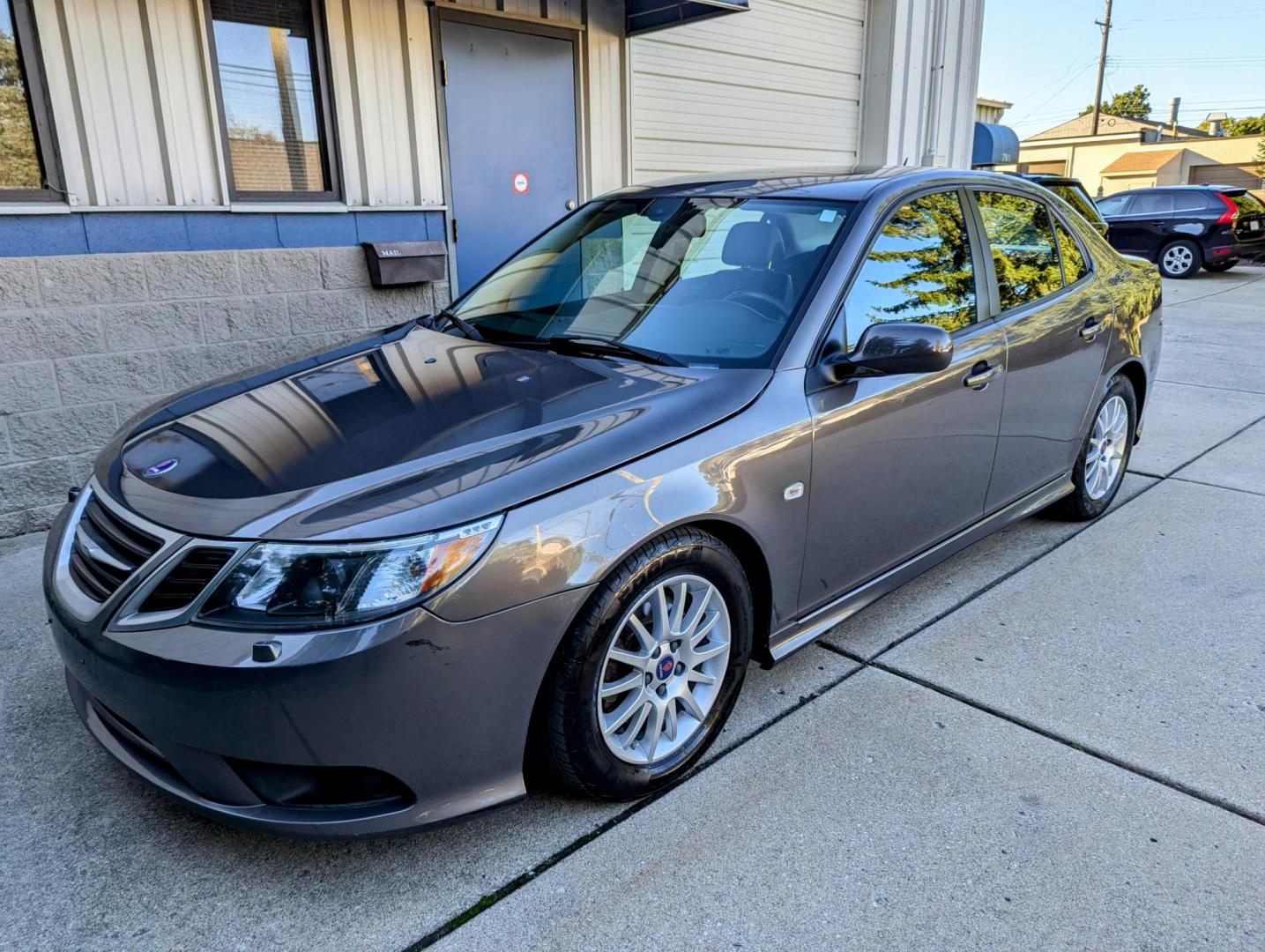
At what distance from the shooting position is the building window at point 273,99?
5043 millimetres

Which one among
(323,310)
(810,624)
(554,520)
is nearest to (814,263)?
(810,624)

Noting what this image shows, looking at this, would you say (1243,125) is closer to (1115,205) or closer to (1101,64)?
(1101,64)

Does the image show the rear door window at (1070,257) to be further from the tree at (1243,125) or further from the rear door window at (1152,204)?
the tree at (1243,125)

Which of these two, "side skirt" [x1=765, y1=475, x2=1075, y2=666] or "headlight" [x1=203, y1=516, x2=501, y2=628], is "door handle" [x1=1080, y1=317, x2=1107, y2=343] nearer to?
"side skirt" [x1=765, y1=475, x2=1075, y2=666]

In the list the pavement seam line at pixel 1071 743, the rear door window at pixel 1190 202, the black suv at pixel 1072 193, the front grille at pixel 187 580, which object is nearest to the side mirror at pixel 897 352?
the pavement seam line at pixel 1071 743

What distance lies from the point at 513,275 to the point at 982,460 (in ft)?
6.39

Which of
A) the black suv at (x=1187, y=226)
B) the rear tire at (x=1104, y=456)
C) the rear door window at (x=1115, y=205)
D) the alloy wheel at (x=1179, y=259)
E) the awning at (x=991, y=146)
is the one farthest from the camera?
the rear door window at (x=1115, y=205)

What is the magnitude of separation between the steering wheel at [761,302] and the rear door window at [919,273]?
0.69 ft

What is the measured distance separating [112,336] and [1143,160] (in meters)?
38.5

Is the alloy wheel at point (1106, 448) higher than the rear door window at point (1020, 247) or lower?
lower

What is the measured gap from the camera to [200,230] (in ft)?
16.3

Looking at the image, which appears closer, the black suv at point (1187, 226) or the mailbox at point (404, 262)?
the mailbox at point (404, 262)

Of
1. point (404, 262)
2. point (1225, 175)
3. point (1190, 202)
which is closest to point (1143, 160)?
point (1225, 175)

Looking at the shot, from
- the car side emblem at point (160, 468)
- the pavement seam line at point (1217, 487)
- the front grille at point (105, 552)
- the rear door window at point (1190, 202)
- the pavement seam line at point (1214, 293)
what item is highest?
the rear door window at point (1190, 202)
